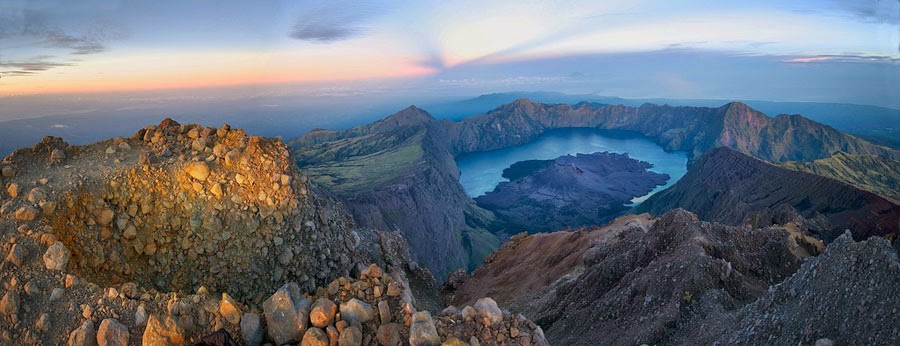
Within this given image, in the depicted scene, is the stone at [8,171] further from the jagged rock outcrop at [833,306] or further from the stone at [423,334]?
the jagged rock outcrop at [833,306]

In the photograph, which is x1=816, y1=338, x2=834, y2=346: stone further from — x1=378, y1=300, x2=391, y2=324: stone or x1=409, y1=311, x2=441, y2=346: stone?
x1=378, y1=300, x2=391, y2=324: stone

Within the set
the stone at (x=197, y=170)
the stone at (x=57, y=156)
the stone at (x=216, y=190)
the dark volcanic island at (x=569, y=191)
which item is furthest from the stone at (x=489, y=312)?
the dark volcanic island at (x=569, y=191)

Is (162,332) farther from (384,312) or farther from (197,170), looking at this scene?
(197,170)

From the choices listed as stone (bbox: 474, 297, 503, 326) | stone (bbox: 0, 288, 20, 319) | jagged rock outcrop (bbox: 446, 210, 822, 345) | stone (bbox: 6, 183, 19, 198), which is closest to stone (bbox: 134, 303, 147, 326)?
stone (bbox: 0, 288, 20, 319)

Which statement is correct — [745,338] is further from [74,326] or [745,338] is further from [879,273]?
[74,326]

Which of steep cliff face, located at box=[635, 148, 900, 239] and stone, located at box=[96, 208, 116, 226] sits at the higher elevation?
stone, located at box=[96, 208, 116, 226]

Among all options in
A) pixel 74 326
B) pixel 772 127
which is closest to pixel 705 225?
pixel 74 326
